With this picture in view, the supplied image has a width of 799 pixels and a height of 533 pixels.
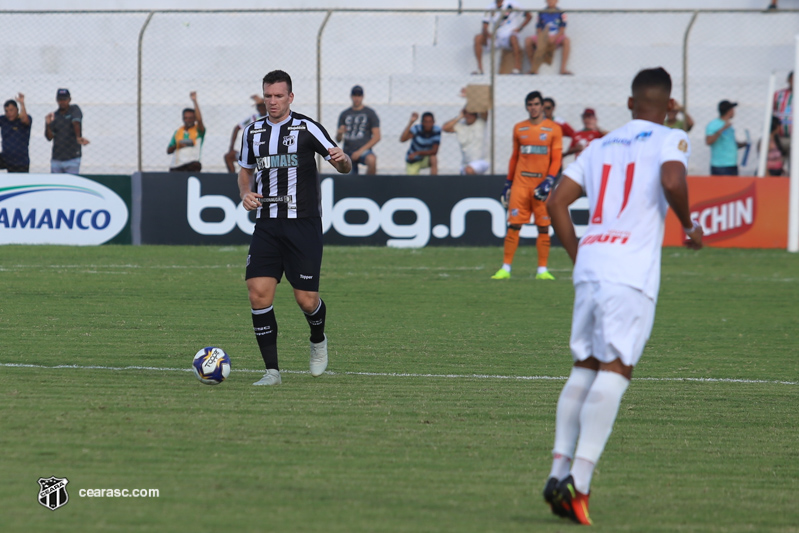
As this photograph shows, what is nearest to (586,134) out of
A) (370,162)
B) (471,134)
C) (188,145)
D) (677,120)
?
(677,120)

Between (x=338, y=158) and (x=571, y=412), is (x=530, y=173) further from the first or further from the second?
(x=571, y=412)

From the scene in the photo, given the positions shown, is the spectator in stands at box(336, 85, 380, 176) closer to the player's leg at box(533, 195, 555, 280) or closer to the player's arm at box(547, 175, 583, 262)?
the player's leg at box(533, 195, 555, 280)

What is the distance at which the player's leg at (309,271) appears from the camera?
6824 millimetres

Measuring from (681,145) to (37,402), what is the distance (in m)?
3.65

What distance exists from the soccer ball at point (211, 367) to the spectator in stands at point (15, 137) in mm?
12174

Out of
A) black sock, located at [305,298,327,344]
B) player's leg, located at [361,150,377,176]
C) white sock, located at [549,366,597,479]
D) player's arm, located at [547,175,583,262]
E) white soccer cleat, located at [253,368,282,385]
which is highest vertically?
player's arm, located at [547,175,583,262]

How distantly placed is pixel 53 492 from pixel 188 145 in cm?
1524

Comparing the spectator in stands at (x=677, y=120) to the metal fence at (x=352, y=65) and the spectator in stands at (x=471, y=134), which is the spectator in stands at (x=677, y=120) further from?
the spectator in stands at (x=471, y=134)

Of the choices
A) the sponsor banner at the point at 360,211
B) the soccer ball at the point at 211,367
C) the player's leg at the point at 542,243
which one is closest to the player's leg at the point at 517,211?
the player's leg at the point at 542,243

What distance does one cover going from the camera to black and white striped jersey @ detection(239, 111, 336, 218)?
6.85 m

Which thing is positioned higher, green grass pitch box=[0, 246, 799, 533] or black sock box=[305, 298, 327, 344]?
black sock box=[305, 298, 327, 344]

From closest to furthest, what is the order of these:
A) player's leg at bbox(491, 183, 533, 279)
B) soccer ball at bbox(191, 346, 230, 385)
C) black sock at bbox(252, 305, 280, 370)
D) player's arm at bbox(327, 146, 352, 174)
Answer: soccer ball at bbox(191, 346, 230, 385)
player's arm at bbox(327, 146, 352, 174)
black sock at bbox(252, 305, 280, 370)
player's leg at bbox(491, 183, 533, 279)

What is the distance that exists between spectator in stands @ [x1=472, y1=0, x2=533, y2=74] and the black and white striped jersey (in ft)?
46.1

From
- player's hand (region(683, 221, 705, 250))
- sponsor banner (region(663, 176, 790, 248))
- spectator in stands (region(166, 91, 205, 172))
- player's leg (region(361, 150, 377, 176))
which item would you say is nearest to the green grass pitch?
player's hand (region(683, 221, 705, 250))
